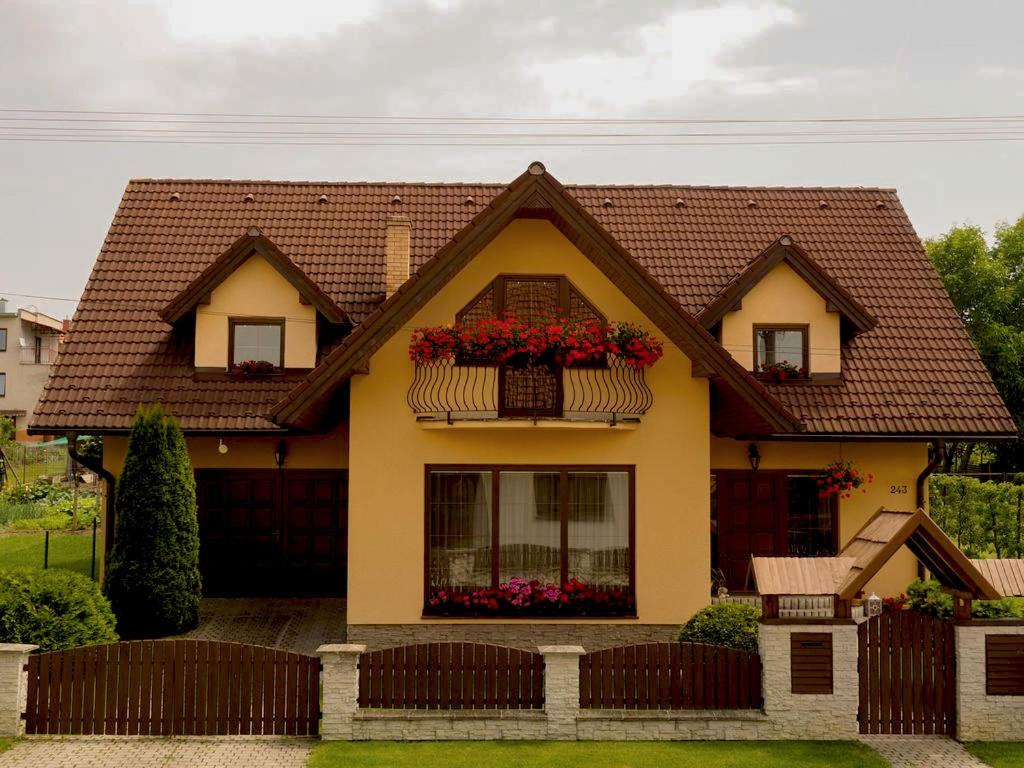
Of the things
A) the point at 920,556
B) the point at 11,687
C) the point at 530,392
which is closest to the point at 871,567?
the point at 920,556

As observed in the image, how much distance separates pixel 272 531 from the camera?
53.6 ft

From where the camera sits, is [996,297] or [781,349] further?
[996,297]

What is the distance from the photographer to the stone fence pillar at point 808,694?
9609 mm

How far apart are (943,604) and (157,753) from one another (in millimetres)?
10271

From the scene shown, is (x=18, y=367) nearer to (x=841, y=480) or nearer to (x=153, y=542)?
(x=153, y=542)

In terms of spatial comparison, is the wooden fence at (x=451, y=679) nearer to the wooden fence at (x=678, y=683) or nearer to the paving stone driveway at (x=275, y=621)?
the wooden fence at (x=678, y=683)

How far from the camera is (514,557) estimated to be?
43.5ft

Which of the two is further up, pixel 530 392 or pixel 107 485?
pixel 530 392

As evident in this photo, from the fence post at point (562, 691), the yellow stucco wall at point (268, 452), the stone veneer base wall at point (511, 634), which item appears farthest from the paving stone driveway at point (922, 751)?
the yellow stucco wall at point (268, 452)

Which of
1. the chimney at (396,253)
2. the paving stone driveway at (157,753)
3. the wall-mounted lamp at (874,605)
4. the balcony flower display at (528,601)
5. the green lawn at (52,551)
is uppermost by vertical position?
the chimney at (396,253)

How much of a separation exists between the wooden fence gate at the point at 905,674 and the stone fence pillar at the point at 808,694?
175mm

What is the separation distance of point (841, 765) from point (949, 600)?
5.26m

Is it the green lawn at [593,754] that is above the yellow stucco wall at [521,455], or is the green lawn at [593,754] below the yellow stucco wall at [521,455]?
below

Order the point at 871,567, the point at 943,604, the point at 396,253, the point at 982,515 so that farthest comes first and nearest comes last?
the point at 982,515 → the point at 396,253 → the point at 943,604 → the point at 871,567
